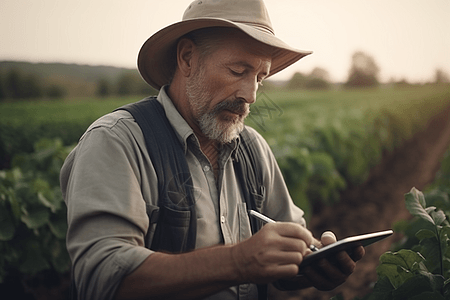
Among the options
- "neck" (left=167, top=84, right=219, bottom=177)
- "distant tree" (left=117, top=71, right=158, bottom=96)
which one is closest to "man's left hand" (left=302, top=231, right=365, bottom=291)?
"neck" (left=167, top=84, right=219, bottom=177)

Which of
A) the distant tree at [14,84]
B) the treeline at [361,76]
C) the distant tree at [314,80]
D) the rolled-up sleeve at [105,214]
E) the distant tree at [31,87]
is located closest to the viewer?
the rolled-up sleeve at [105,214]

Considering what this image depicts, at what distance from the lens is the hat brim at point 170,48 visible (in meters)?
1.84

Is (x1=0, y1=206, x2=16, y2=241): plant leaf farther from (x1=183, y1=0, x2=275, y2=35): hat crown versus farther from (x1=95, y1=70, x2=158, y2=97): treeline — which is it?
(x1=95, y1=70, x2=158, y2=97): treeline

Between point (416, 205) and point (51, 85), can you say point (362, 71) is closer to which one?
point (51, 85)

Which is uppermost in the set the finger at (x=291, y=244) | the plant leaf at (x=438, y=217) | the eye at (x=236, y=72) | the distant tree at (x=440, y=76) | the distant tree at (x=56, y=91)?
the eye at (x=236, y=72)

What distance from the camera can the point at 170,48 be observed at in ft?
7.14

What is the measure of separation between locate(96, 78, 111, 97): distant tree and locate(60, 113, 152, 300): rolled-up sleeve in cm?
2323

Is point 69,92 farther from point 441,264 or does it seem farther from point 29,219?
point 441,264

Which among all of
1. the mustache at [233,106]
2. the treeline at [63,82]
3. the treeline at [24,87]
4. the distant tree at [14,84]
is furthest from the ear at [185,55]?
the distant tree at [14,84]

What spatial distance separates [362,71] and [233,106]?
276 ft

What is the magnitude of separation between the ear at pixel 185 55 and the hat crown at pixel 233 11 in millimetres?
126

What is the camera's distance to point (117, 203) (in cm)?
150

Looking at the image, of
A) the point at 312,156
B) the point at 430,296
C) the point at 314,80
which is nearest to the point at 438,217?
the point at 430,296

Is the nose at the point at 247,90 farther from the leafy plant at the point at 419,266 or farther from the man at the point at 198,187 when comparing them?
the leafy plant at the point at 419,266
